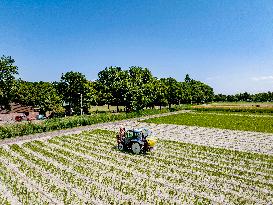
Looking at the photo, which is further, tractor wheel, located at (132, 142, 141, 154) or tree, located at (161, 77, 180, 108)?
tree, located at (161, 77, 180, 108)

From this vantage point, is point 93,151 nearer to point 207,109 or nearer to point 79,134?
point 79,134

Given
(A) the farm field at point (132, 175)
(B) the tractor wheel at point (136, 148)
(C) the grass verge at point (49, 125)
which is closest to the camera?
(A) the farm field at point (132, 175)

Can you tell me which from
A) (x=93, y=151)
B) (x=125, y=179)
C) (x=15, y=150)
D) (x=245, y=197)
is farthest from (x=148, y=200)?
(x=15, y=150)

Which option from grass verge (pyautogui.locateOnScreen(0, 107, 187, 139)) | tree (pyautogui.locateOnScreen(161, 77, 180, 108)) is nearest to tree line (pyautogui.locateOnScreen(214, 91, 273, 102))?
tree (pyautogui.locateOnScreen(161, 77, 180, 108))

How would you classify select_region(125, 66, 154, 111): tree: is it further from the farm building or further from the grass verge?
the farm building

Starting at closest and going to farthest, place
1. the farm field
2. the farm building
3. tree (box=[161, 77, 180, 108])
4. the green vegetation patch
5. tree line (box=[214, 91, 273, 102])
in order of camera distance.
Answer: the farm field < the green vegetation patch < the farm building < tree (box=[161, 77, 180, 108]) < tree line (box=[214, 91, 273, 102])

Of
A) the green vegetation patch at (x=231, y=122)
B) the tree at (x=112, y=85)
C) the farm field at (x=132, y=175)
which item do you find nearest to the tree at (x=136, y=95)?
the tree at (x=112, y=85)

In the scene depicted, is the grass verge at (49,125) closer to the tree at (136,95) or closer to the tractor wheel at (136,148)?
the tree at (136,95)

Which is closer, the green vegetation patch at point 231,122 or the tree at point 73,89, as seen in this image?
the green vegetation patch at point 231,122
